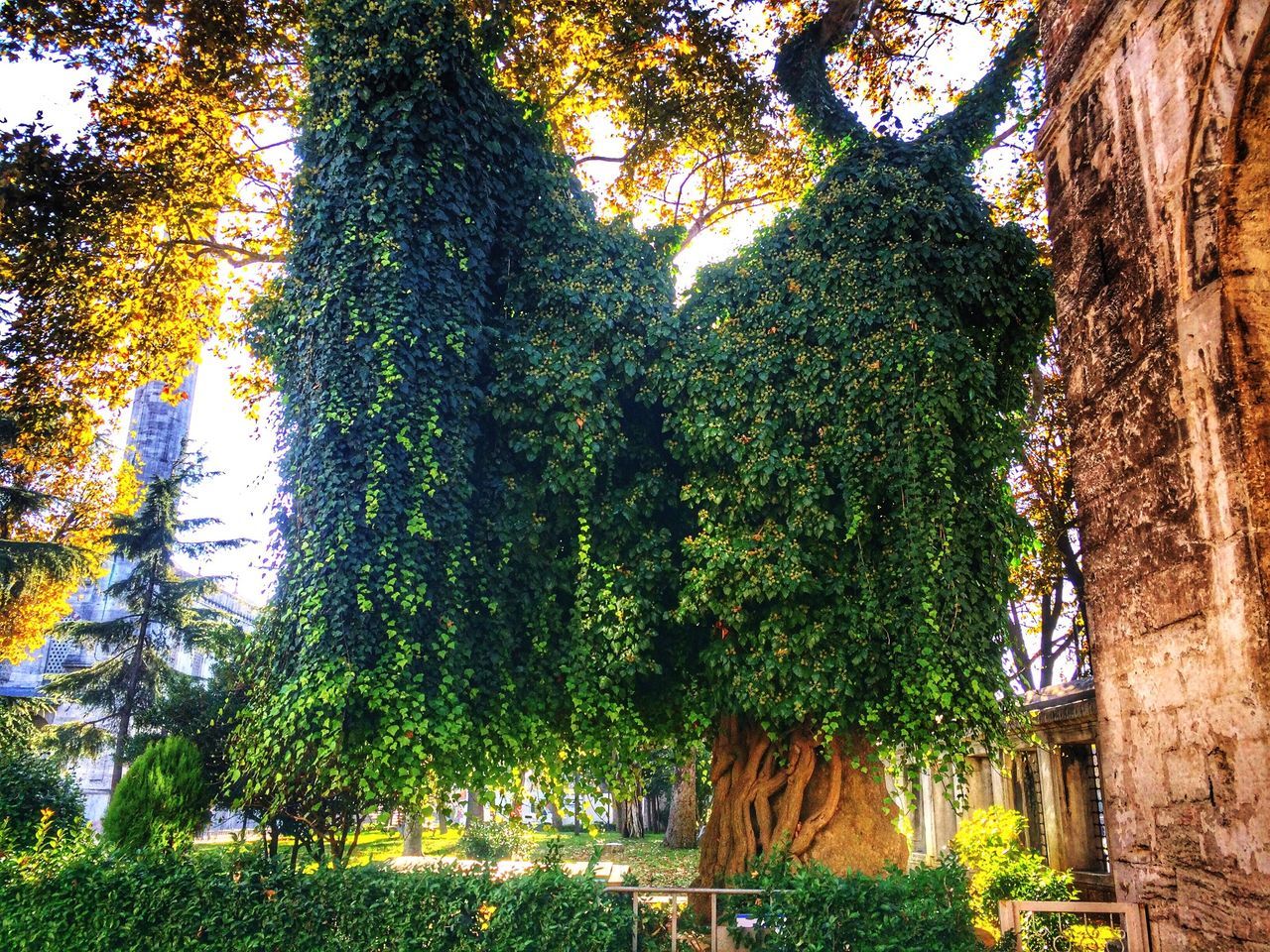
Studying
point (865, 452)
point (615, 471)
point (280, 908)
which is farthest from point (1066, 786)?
point (280, 908)

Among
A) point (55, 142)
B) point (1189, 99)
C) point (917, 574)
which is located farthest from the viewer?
point (55, 142)

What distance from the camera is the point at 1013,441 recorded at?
878cm

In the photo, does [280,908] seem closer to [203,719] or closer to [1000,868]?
→ [1000,868]

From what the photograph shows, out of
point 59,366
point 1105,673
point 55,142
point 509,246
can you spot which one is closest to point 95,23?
point 55,142

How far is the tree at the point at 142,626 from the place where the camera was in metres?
19.1

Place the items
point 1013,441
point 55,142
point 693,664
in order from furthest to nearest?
point 55,142
point 693,664
point 1013,441

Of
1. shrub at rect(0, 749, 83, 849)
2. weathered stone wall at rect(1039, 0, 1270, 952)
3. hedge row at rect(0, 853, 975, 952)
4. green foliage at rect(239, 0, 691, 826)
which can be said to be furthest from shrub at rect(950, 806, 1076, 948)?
shrub at rect(0, 749, 83, 849)

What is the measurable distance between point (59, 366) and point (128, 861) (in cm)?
713

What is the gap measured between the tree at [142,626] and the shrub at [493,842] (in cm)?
703

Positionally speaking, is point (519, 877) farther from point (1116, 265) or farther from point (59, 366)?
point (59, 366)

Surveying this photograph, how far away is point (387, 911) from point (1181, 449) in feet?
21.1

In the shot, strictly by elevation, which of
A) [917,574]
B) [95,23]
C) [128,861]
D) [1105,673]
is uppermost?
[95,23]

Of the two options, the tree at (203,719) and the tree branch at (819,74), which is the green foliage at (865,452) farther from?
the tree at (203,719)

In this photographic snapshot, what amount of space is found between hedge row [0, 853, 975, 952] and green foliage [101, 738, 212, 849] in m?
2.35
